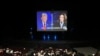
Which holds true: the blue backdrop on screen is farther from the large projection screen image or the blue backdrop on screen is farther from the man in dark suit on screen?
the man in dark suit on screen

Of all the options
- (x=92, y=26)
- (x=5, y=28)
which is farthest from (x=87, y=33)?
(x=5, y=28)

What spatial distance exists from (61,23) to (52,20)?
28cm

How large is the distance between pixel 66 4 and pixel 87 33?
3.50 feet

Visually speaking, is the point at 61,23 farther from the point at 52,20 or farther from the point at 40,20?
the point at 40,20

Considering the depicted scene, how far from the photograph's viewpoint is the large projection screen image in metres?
7.15

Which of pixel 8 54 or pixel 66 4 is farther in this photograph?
pixel 66 4

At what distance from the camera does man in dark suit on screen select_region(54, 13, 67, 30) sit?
715cm

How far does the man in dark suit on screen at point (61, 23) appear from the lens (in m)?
7.15

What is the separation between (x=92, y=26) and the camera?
7.13 meters

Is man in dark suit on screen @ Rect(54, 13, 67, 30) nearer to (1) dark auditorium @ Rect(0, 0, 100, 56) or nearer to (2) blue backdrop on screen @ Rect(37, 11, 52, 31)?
(1) dark auditorium @ Rect(0, 0, 100, 56)

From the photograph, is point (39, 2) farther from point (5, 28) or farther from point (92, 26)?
point (92, 26)

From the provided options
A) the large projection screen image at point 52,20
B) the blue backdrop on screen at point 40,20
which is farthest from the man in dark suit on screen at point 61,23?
the blue backdrop on screen at point 40,20

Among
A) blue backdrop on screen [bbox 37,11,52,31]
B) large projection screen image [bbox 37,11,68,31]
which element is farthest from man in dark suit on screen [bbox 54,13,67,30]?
blue backdrop on screen [bbox 37,11,52,31]

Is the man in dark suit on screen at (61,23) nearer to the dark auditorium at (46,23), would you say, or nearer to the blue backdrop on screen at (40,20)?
the dark auditorium at (46,23)
